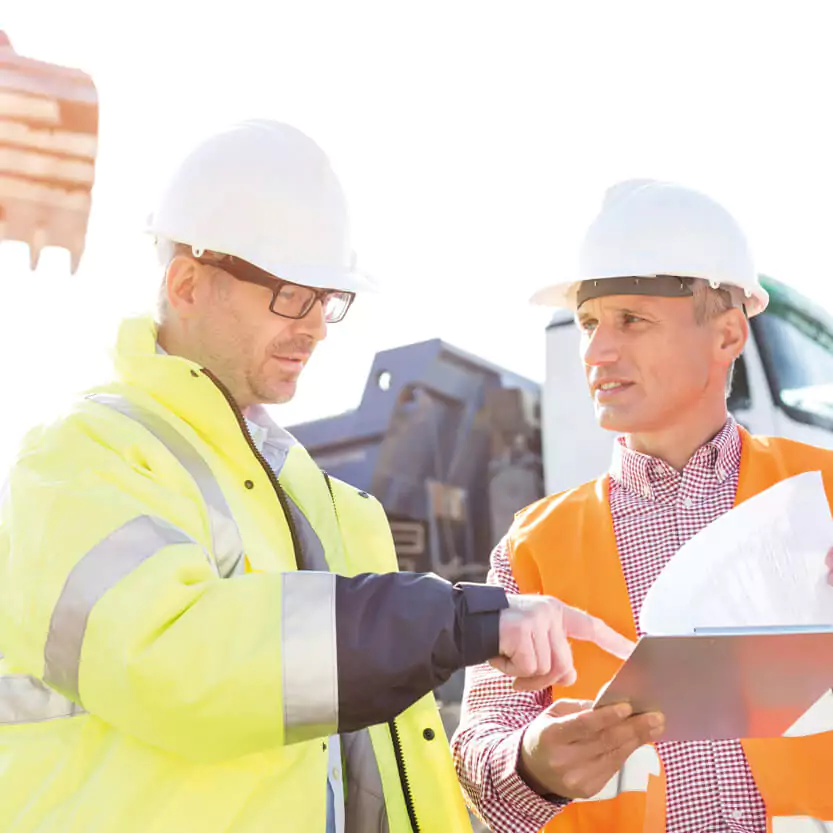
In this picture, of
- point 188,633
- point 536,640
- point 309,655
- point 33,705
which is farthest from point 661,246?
point 33,705

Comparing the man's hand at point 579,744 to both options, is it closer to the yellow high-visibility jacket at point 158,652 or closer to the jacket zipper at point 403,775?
the jacket zipper at point 403,775

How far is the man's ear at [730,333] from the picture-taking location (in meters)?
3.00

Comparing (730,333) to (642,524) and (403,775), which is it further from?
(403,775)

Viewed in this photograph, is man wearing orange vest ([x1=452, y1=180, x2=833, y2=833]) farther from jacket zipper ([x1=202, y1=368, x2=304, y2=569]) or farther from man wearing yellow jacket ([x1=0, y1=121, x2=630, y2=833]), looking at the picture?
jacket zipper ([x1=202, y1=368, x2=304, y2=569])

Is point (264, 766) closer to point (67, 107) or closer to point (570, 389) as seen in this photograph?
point (67, 107)

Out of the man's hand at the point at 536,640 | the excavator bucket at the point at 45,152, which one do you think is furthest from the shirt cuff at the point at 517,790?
the excavator bucket at the point at 45,152

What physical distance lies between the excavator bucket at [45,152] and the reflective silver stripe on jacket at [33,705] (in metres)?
3.50

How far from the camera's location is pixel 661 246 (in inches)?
118

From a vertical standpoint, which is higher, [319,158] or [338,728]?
[319,158]

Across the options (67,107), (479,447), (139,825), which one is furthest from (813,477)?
(479,447)

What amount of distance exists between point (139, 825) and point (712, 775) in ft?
4.42

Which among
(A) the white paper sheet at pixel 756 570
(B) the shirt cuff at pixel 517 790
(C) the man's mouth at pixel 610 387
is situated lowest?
(B) the shirt cuff at pixel 517 790

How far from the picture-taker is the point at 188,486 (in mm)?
1989

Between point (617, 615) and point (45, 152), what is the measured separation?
3637 millimetres
